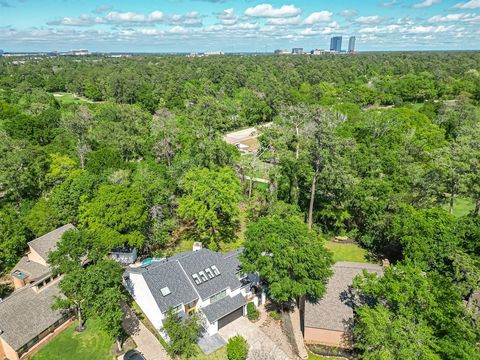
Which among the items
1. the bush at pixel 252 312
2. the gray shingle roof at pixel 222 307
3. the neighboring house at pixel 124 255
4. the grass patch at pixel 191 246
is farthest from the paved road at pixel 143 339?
the grass patch at pixel 191 246

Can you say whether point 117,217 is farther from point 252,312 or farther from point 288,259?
point 288,259

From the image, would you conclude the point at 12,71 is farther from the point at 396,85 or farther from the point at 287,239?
the point at 287,239

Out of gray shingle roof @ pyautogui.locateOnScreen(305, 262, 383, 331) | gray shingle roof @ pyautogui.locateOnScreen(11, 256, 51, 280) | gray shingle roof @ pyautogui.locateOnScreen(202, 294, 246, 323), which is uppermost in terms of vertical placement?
gray shingle roof @ pyautogui.locateOnScreen(305, 262, 383, 331)

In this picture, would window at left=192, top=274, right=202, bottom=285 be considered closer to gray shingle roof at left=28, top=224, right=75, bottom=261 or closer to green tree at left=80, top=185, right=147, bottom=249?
green tree at left=80, top=185, right=147, bottom=249

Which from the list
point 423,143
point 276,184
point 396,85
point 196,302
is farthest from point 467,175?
point 396,85

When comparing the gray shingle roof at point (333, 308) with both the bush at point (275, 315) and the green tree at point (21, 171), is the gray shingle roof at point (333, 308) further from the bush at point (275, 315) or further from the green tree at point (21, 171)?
the green tree at point (21, 171)

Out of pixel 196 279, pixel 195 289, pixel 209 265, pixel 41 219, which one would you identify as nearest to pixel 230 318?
pixel 195 289

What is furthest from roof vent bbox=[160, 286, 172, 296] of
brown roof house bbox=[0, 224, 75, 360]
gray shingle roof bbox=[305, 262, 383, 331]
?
gray shingle roof bbox=[305, 262, 383, 331]
